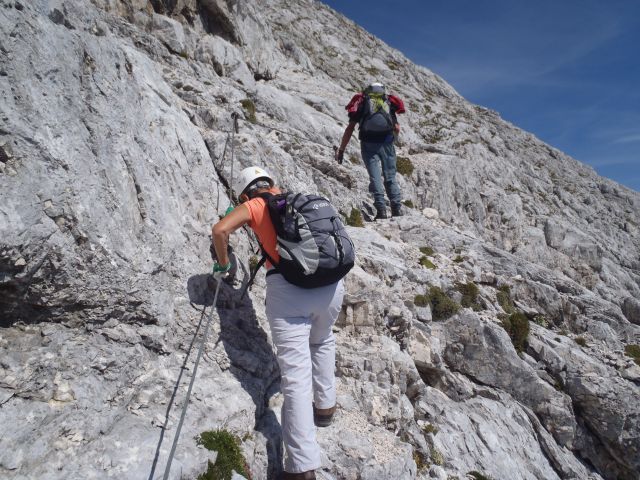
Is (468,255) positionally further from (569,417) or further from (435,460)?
(435,460)

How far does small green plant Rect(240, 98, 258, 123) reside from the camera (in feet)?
46.2

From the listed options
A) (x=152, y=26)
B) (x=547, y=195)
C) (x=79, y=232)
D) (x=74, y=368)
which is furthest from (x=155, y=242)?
(x=547, y=195)

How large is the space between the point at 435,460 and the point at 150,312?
5931 mm

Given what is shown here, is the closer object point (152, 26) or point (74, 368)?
point (74, 368)

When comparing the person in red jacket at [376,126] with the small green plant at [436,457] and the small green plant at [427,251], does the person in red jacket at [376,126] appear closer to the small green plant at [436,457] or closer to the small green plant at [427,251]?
the small green plant at [427,251]

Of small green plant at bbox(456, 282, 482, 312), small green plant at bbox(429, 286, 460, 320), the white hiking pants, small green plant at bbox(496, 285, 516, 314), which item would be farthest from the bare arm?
small green plant at bbox(496, 285, 516, 314)

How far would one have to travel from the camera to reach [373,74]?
3972 cm

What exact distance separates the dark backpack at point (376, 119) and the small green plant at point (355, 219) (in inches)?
102

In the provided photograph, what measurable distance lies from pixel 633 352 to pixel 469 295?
5.46 metres

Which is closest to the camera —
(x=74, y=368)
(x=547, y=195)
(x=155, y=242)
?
(x=74, y=368)

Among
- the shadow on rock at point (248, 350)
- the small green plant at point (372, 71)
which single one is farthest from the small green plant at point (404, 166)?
the small green plant at point (372, 71)

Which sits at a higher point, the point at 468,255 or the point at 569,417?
the point at 468,255

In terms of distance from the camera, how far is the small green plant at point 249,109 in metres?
14.1

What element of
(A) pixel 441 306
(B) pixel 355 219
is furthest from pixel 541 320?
(B) pixel 355 219
